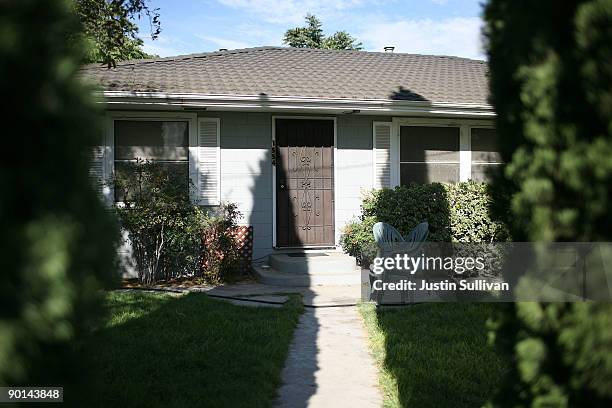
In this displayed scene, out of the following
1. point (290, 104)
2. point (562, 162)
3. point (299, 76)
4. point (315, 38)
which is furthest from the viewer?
point (315, 38)

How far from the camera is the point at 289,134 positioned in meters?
9.68

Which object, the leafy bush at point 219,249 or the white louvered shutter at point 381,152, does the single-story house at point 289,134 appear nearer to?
the white louvered shutter at point 381,152

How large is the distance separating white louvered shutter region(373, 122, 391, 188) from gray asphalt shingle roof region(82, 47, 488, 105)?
0.66m

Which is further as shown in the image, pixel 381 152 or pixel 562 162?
pixel 381 152

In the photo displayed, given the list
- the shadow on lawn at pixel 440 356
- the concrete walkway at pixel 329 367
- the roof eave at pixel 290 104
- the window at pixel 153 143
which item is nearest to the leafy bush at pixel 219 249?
the window at pixel 153 143

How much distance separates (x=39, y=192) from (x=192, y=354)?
347 cm

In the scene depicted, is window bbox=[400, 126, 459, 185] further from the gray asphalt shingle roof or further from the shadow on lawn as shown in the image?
the shadow on lawn

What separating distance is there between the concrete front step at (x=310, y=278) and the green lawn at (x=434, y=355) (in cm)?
192

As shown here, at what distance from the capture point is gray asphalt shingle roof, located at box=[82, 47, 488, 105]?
913cm

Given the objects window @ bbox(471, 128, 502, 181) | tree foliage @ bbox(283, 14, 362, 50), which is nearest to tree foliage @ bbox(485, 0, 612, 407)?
window @ bbox(471, 128, 502, 181)

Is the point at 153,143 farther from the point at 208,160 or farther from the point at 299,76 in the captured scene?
the point at 299,76

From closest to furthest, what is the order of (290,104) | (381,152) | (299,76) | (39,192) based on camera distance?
1. (39,192)
2. (290,104)
3. (381,152)
4. (299,76)

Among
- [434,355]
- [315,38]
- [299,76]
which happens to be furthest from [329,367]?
[315,38]

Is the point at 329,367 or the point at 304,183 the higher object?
the point at 304,183
